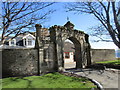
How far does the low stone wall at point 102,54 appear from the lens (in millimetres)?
17103

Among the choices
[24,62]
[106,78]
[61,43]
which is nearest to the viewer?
[106,78]

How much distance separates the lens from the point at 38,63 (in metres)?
9.93

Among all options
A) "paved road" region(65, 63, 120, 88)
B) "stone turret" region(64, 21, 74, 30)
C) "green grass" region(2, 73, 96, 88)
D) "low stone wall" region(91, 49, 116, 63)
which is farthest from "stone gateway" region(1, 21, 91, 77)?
"low stone wall" region(91, 49, 116, 63)

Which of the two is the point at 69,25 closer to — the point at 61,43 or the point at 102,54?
the point at 61,43

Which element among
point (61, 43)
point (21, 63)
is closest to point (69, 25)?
point (61, 43)

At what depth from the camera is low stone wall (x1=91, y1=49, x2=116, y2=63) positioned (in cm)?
1710

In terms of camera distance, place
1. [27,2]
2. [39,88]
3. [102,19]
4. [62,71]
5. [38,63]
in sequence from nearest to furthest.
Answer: [39,88] < [27,2] < [38,63] < [62,71] < [102,19]

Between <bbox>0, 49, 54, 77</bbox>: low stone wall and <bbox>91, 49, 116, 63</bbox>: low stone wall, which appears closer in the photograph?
<bbox>0, 49, 54, 77</bbox>: low stone wall

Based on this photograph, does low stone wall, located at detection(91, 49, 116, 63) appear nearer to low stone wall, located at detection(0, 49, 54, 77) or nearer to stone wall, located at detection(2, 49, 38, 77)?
low stone wall, located at detection(0, 49, 54, 77)

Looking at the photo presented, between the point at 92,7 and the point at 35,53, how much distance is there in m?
10.3

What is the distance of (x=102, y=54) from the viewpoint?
18.3m

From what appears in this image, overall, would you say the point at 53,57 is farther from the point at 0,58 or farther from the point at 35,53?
the point at 0,58

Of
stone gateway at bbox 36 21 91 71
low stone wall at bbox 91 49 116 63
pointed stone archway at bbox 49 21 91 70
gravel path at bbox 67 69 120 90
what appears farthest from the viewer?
low stone wall at bbox 91 49 116 63

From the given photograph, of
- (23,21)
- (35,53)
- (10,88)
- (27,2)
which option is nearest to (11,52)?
(35,53)
